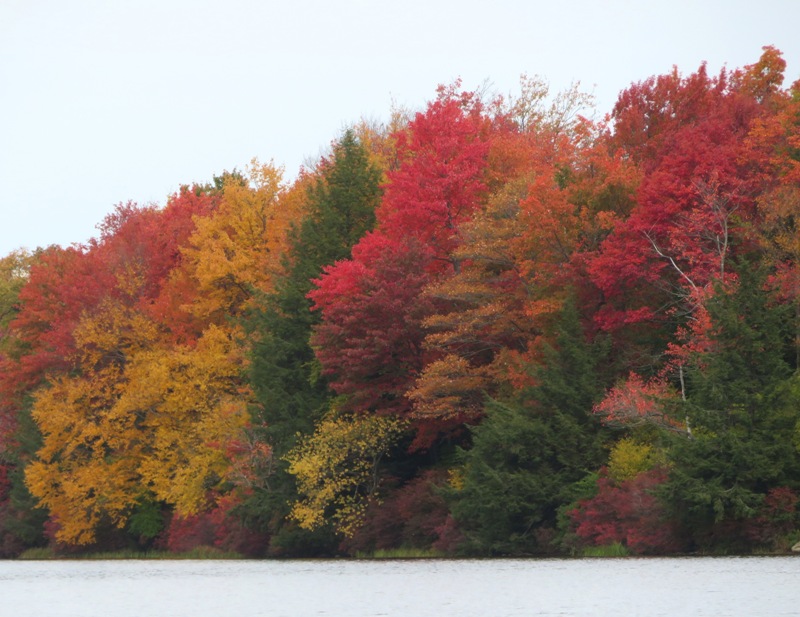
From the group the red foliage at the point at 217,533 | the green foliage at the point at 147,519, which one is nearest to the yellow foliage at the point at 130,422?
the green foliage at the point at 147,519

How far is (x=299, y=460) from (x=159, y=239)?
25.8 metres

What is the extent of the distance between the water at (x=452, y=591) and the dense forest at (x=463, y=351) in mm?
5429

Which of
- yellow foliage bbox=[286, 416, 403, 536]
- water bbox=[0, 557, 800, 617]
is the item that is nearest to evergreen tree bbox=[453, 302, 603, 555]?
water bbox=[0, 557, 800, 617]

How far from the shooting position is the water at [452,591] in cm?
2406

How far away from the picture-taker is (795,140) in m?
46.6

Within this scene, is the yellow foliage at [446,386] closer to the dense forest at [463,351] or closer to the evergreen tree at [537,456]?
the dense forest at [463,351]

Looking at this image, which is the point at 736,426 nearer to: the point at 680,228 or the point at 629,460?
the point at 629,460

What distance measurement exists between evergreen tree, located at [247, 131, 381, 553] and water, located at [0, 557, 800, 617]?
53.2 ft

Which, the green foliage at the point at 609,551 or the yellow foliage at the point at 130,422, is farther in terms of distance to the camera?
the yellow foliage at the point at 130,422

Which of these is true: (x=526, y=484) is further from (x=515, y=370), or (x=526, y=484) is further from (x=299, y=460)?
(x=299, y=460)

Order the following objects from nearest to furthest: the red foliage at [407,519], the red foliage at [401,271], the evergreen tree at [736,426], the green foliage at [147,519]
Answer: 1. the evergreen tree at [736,426]
2. the red foliage at [407,519]
3. the red foliage at [401,271]
4. the green foliage at [147,519]

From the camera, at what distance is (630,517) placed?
1720 inches

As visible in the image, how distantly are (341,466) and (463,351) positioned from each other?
747cm

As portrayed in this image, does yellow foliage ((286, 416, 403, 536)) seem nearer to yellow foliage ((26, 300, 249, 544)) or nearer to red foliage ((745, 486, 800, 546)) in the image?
yellow foliage ((26, 300, 249, 544))
